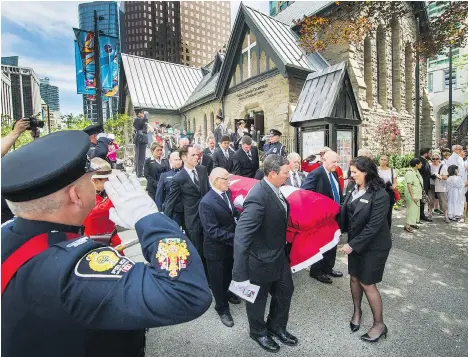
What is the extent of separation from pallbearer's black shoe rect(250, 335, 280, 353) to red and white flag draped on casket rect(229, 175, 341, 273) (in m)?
0.89

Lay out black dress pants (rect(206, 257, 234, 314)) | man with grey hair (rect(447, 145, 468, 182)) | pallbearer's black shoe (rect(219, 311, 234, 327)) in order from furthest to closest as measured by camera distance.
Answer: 1. man with grey hair (rect(447, 145, 468, 182))
2. black dress pants (rect(206, 257, 234, 314))
3. pallbearer's black shoe (rect(219, 311, 234, 327))

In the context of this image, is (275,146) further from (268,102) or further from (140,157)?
(268,102)

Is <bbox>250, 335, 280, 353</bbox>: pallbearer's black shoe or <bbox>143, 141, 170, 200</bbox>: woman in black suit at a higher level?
<bbox>143, 141, 170, 200</bbox>: woman in black suit

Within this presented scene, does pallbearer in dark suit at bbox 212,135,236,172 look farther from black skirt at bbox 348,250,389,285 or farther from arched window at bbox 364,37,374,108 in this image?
arched window at bbox 364,37,374,108

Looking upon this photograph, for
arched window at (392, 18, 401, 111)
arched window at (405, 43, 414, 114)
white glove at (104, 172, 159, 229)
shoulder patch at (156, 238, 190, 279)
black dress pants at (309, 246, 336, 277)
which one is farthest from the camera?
arched window at (405, 43, 414, 114)

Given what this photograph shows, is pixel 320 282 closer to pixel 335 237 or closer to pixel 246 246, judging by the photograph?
pixel 335 237

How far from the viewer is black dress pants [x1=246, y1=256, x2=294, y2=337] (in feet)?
10.3

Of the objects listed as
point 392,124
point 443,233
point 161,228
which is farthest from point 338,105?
point 392,124

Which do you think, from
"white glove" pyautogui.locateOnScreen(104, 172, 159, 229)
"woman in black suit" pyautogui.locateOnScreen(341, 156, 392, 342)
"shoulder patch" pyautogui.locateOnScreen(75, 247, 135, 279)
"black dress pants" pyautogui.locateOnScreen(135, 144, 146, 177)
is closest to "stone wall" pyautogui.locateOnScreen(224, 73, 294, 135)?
"black dress pants" pyautogui.locateOnScreen(135, 144, 146, 177)

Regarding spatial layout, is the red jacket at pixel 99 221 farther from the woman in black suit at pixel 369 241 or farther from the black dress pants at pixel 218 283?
the woman in black suit at pixel 369 241

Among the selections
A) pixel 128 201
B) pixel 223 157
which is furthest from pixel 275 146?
pixel 128 201

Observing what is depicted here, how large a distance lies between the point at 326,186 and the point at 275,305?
89.3 inches

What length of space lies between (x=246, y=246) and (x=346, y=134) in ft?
23.3

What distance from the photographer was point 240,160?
7383 millimetres
